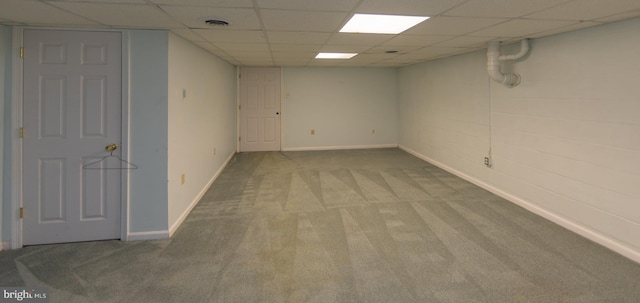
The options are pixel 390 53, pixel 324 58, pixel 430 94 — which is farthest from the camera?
pixel 430 94

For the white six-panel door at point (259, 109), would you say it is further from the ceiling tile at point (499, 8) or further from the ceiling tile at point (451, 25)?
the ceiling tile at point (499, 8)

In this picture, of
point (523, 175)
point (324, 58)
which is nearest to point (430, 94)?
point (324, 58)

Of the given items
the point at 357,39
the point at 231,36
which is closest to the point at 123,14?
the point at 231,36

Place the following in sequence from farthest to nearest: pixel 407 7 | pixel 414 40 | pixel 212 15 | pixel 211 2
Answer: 1. pixel 414 40
2. pixel 212 15
3. pixel 407 7
4. pixel 211 2

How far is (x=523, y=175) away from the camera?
3.98m

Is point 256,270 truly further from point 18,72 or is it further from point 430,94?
point 430,94

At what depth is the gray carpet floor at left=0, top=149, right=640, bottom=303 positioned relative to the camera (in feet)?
7.36

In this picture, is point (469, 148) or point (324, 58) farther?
point (324, 58)

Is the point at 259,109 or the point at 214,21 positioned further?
the point at 259,109

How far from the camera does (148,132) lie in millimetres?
3123

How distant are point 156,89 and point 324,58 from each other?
3.43m

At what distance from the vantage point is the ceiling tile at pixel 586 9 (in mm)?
2297

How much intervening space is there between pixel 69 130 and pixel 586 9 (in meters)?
4.29

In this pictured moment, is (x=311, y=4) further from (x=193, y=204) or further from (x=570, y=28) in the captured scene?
(x=193, y=204)
